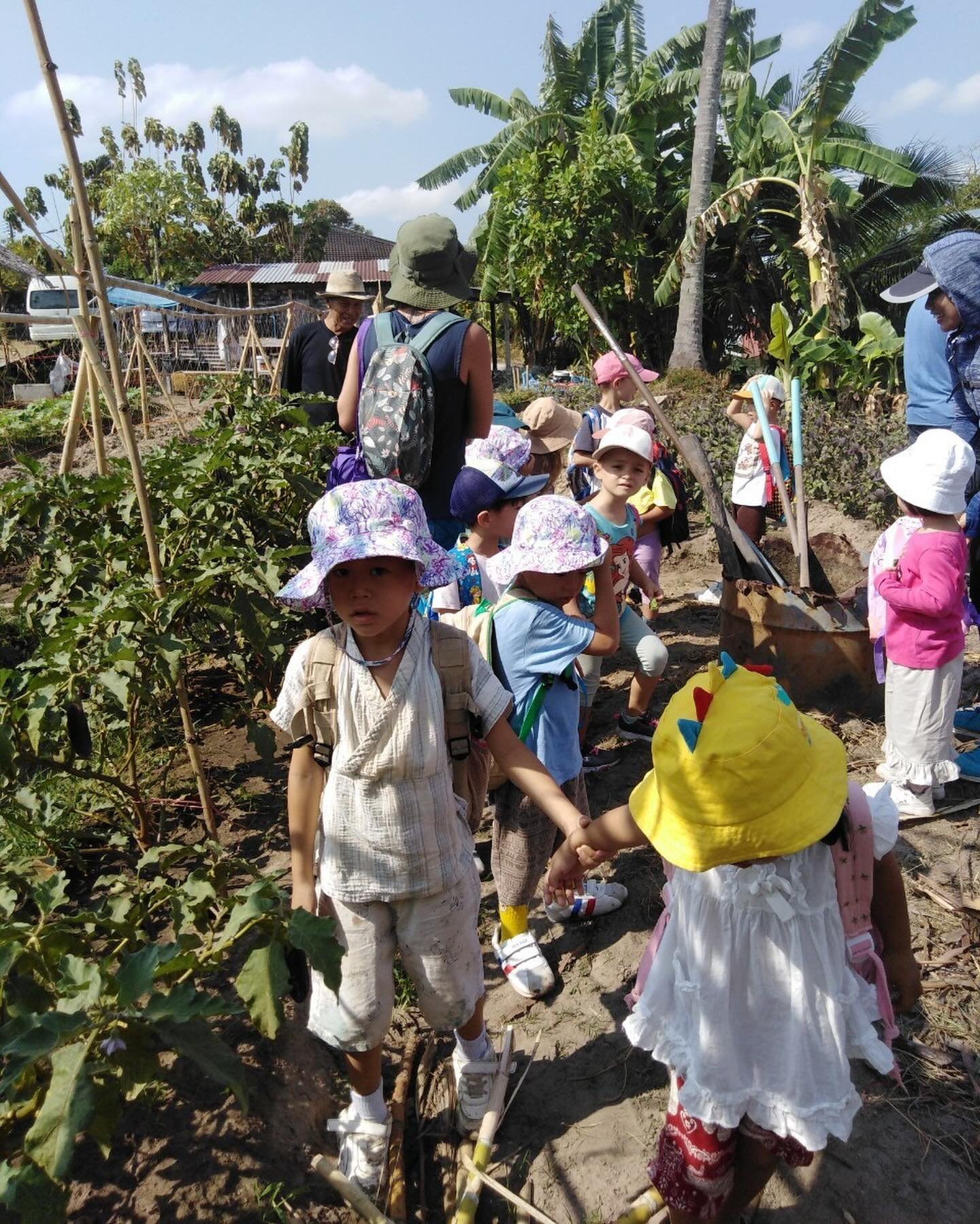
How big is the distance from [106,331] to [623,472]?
200cm

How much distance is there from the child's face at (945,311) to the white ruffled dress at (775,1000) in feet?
8.80

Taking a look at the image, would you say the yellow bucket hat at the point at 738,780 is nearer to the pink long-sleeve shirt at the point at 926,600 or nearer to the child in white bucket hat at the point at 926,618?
the child in white bucket hat at the point at 926,618

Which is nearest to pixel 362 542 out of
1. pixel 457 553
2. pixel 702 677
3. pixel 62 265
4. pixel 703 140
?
pixel 702 677

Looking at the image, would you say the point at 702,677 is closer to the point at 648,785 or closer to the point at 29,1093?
the point at 648,785

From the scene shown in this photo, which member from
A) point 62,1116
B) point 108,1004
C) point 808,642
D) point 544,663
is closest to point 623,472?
point 808,642

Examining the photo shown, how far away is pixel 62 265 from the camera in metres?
3.05

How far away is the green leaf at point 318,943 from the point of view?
1.43 metres

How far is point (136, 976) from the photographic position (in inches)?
52.2

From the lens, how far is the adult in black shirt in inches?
186

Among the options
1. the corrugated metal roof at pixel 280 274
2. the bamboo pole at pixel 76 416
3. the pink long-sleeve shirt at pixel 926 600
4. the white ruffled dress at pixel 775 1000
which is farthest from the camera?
the corrugated metal roof at pixel 280 274

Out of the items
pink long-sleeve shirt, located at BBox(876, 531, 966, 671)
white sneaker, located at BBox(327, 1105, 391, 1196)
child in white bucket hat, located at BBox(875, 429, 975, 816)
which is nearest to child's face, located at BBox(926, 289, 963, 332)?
child in white bucket hat, located at BBox(875, 429, 975, 816)

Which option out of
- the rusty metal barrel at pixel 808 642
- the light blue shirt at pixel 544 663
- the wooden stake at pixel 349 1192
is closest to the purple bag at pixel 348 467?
the light blue shirt at pixel 544 663

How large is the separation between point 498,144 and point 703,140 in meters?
7.77

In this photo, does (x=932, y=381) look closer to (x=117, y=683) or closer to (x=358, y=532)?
(x=358, y=532)
